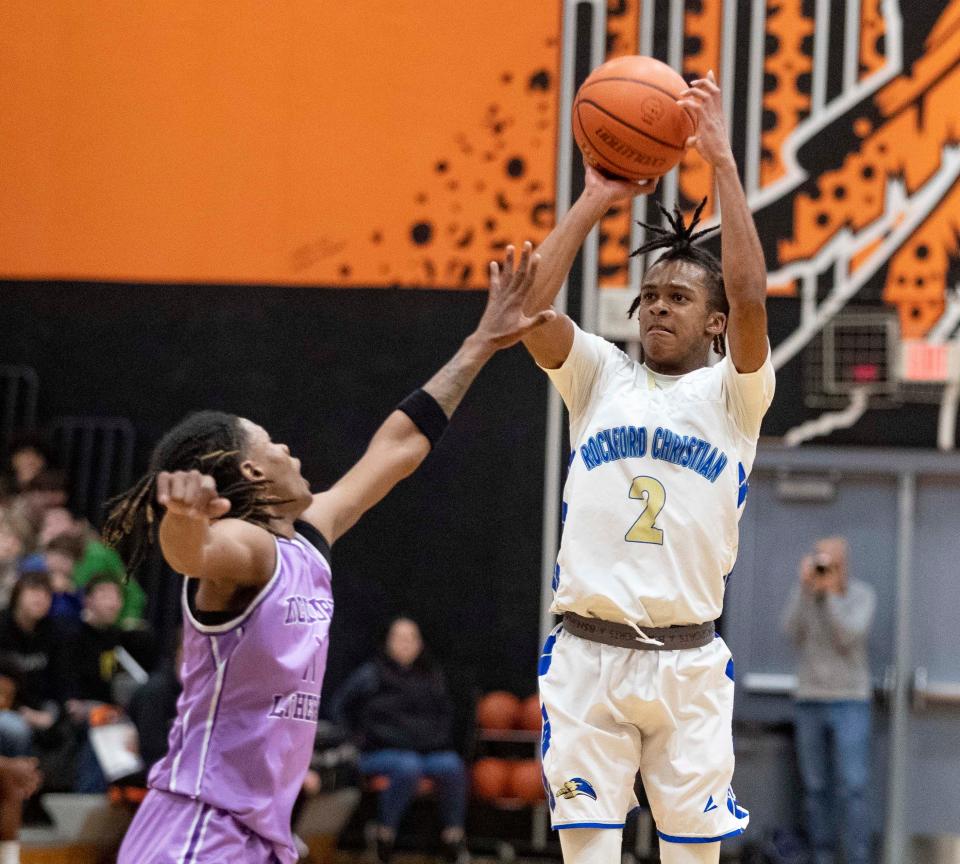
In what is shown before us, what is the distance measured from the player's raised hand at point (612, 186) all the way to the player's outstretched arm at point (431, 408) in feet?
1.44

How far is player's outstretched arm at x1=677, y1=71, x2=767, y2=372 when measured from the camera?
392 cm

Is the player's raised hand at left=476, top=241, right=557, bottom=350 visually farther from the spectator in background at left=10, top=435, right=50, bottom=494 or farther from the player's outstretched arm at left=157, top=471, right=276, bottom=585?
the spectator in background at left=10, top=435, right=50, bottom=494

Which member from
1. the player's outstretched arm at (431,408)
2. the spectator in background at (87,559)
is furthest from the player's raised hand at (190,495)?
the spectator in background at (87,559)

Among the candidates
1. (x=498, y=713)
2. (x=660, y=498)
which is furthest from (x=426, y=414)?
(x=498, y=713)

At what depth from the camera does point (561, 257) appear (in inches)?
165

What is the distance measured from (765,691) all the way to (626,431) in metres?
6.06

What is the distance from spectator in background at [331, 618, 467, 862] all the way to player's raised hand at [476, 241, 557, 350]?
552 centimetres

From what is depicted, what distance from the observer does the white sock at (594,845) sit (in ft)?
13.2

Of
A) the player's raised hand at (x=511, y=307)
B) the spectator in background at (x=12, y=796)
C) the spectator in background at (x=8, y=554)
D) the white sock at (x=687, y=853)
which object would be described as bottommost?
the spectator in background at (x=12, y=796)

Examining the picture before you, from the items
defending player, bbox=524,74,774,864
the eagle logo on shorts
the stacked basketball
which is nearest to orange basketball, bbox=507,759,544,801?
the stacked basketball

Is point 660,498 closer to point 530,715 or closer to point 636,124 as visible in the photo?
point 636,124

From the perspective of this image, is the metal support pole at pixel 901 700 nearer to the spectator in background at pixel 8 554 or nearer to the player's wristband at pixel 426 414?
the spectator in background at pixel 8 554

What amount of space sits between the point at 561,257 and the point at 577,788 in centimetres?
145

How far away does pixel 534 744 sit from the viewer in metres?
9.77
